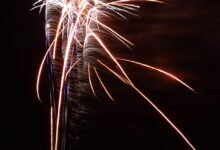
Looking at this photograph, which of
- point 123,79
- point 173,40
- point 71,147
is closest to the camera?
point 173,40

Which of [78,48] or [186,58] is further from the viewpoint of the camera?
[78,48]

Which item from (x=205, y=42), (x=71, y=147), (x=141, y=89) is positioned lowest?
(x=71, y=147)

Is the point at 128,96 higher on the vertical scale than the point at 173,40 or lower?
lower

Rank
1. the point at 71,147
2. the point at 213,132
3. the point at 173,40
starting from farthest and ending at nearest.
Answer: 1. the point at 71,147
2. the point at 173,40
3. the point at 213,132

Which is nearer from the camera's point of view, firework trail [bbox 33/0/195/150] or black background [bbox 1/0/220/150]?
black background [bbox 1/0/220/150]

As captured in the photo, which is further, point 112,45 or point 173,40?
point 112,45

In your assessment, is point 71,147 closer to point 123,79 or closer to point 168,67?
point 123,79

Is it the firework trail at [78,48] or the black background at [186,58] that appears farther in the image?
the firework trail at [78,48]

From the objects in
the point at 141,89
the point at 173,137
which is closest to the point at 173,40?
the point at 141,89
